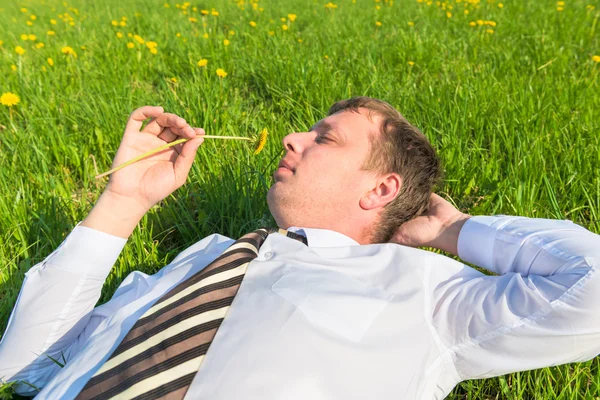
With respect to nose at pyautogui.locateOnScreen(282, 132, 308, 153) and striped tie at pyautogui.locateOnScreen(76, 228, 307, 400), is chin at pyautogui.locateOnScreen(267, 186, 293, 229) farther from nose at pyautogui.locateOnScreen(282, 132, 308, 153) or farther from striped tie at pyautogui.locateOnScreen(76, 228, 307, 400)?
striped tie at pyautogui.locateOnScreen(76, 228, 307, 400)

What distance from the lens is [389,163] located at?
1.62 m

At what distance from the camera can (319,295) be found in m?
Result: 1.20

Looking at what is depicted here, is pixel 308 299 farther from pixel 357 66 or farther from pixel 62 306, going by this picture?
pixel 357 66

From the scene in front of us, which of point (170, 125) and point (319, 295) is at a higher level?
point (170, 125)

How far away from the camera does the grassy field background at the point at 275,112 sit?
6.98 ft

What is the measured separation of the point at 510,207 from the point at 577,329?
1004 millimetres

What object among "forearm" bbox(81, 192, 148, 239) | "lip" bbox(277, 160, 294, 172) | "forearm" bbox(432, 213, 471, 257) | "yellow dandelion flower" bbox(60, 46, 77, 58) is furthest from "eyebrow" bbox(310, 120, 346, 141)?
"yellow dandelion flower" bbox(60, 46, 77, 58)

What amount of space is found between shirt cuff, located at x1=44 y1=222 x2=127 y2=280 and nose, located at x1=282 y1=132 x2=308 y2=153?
57 centimetres

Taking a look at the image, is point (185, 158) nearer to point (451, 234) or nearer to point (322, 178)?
point (322, 178)

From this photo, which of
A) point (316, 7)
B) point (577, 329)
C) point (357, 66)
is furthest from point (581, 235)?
point (316, 7)

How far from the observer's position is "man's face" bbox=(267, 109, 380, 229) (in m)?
1.52

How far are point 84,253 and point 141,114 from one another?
1.44 ft

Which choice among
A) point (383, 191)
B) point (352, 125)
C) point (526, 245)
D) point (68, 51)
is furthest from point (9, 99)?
point (526, 245)

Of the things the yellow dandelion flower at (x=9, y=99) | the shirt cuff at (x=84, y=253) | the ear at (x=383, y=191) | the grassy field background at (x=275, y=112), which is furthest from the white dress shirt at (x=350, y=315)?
the yellow dandelion flower at (x=9, y=99)
